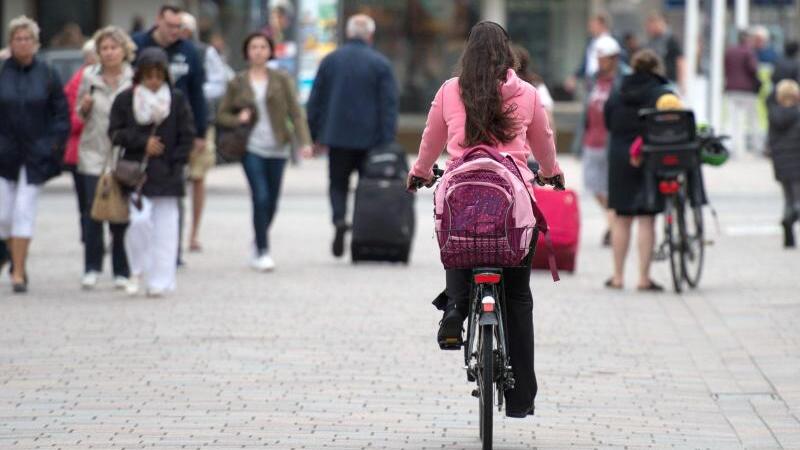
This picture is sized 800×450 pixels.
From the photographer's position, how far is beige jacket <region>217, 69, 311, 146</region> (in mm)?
14028

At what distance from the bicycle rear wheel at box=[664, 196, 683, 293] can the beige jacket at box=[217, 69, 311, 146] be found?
2.92 meters

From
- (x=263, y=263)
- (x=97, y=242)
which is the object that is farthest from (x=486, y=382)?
(x=263, y=263)

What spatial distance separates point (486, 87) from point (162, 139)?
5.46 metres

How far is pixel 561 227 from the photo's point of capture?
13859 mm

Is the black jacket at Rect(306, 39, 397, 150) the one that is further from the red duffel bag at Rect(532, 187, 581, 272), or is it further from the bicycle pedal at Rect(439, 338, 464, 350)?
the bicycle pedal at Rect(439, 338, 464, 350)

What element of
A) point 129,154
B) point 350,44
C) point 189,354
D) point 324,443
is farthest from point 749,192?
point 324,443

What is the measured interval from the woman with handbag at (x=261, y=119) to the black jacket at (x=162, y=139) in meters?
1.78

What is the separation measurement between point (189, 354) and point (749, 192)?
14.0m

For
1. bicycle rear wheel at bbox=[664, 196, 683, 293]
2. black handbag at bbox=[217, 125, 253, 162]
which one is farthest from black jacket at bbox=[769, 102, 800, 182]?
black handbag at bbox=[217, 125, 253, 162]

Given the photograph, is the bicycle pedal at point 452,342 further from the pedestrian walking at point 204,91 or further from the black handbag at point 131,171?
the pedestrian walking at point 204,91

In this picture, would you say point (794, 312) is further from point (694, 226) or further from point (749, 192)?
point (749, 192)

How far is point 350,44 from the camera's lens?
15180 millimetres

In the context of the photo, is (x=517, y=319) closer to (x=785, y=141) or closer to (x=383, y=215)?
(x=383, y=215)

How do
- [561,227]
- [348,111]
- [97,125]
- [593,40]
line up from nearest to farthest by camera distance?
[97,125] < [561,227] < [348,111] < [593,40]
